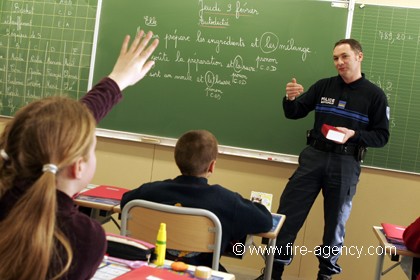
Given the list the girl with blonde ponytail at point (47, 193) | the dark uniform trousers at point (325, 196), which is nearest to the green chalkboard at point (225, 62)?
the dark uniform trousers at point (325, 196)

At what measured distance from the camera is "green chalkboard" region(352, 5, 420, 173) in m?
4.12

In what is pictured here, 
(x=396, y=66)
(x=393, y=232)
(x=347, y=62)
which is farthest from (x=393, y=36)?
(x=393, y=232)

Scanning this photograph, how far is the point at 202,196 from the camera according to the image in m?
2.52

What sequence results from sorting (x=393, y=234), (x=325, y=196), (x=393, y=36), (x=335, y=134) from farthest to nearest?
1. (x=393, y=36)
2. (x=325, y=196)
3. (x=335, y=134)
4. (x=393, y=234)

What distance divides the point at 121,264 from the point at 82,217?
0.49 m

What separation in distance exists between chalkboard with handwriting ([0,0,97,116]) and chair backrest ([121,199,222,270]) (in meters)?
2.54

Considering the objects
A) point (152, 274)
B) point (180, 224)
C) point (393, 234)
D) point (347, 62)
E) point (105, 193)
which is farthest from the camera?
point (347, 62)

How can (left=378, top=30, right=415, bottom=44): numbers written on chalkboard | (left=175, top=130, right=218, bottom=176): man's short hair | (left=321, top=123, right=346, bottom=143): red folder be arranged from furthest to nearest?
(left=378, top=30, right=415, bottom=44): numbers written on chalkboard
(left=321, top=123, right=346, bottom=143): red folder
(left=175, top=130, right=218, bottom=176): man's short hair

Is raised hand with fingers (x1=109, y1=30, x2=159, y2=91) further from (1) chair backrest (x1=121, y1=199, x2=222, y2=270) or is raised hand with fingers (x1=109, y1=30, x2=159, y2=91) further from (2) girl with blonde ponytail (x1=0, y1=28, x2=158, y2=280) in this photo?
(1) chair backrest (x1=121, y1=199, x2=222, y2=270)

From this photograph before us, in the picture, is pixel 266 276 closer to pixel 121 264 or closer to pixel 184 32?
pixel 121 264

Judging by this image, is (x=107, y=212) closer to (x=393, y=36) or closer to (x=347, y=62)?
(x=347, y=62)

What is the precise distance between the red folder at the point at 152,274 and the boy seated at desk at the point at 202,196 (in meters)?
0.78

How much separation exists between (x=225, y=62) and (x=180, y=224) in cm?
230

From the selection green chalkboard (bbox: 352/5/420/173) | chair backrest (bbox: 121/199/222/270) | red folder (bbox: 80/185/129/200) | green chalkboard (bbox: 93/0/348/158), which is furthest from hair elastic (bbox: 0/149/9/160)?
green chalkboard (bbox: 352/5/420/173)
